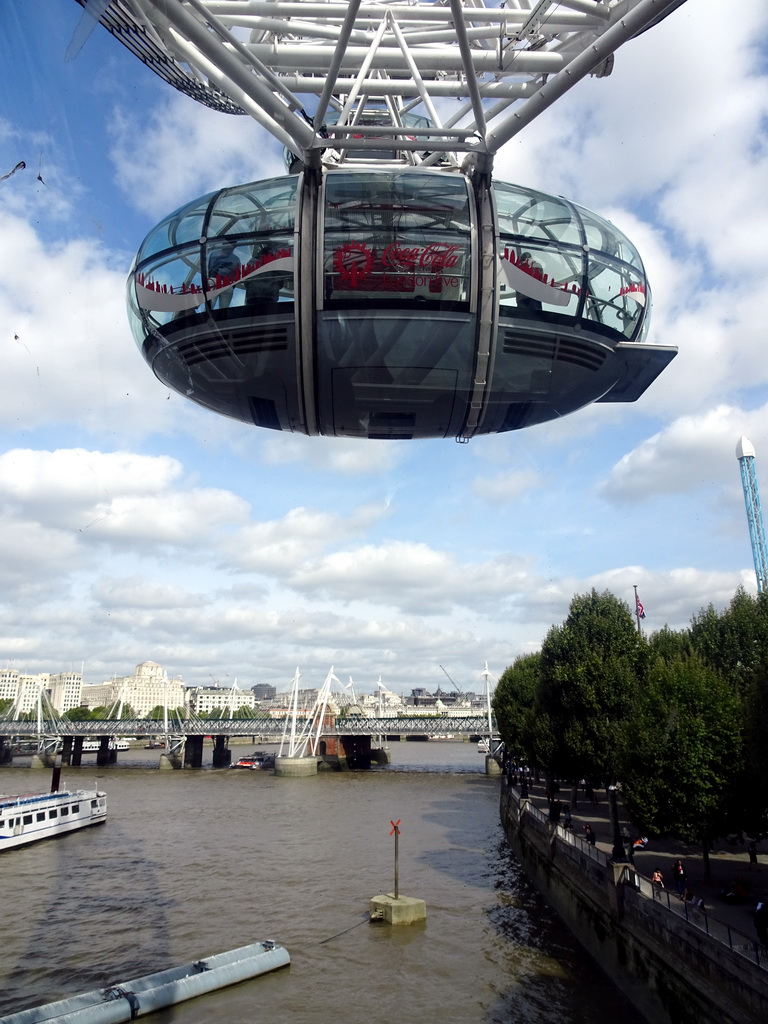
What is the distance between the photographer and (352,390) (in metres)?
5.41

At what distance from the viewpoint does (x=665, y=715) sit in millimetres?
20094

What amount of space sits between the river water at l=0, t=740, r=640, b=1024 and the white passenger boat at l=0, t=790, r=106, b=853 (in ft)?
2.33

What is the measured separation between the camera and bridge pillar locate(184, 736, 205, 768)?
80.3 metres

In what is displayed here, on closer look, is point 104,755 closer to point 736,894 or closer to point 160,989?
point 160,989

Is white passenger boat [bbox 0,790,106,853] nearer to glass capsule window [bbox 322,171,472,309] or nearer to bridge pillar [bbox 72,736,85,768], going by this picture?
glass capsule window [bbox 322,171,472,309]

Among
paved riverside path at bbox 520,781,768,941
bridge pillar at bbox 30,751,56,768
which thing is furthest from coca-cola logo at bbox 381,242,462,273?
bridge pillar at bbox 30,751,56,768

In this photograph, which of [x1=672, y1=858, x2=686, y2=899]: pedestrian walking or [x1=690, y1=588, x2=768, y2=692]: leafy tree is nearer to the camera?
[x1=672, y1=858, x2=686, y2=899]: pedestrian walking

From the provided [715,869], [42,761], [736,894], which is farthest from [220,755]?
[736,894]

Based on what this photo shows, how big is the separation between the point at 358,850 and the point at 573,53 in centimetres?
2959

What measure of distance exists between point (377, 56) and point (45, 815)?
125 feet

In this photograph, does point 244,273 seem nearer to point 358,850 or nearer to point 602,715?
point 602,715

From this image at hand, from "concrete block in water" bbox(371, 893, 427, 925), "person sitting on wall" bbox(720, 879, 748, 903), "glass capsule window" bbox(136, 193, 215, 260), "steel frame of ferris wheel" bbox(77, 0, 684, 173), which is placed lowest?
"concrete block in water" bbox(371, 893, 427, 925)

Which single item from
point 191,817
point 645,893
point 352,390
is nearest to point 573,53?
point 352,390

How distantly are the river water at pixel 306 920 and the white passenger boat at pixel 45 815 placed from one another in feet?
2.33
